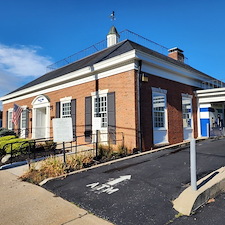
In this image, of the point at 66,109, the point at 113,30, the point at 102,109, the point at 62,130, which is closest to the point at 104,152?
the point at 62,130

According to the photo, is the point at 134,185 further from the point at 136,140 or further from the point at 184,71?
the point at 184,71

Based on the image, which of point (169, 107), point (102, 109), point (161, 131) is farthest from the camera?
point (169, 107)

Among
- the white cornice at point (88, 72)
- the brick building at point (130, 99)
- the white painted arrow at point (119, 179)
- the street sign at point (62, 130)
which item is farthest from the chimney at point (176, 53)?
the white painted arrow at point (119, 179)

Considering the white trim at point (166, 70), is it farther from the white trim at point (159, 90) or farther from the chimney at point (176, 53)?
the chimney at point (176, 53)

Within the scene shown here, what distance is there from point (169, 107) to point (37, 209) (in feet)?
29.9

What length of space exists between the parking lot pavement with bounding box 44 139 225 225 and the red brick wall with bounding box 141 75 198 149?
2.55 meters

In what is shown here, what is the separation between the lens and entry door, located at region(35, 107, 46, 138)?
1677cm

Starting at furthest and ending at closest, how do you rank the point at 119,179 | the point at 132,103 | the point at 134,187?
the point at 132,103 → the point at 119,179 → the point at 134,187

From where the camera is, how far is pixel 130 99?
31.9 ft

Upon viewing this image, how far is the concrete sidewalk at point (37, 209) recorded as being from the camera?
3.63 m

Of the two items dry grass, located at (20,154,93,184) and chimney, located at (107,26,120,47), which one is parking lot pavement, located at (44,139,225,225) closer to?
dry grass, located at (20,154,93,184)

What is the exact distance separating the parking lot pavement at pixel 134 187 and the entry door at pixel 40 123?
11068 millimetres

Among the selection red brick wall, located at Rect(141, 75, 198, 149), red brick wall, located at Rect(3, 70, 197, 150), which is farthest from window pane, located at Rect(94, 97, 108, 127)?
red brick wall, located at Rect(141, 75, 198, 149)

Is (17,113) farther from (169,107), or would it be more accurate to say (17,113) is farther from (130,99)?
(169,107)
